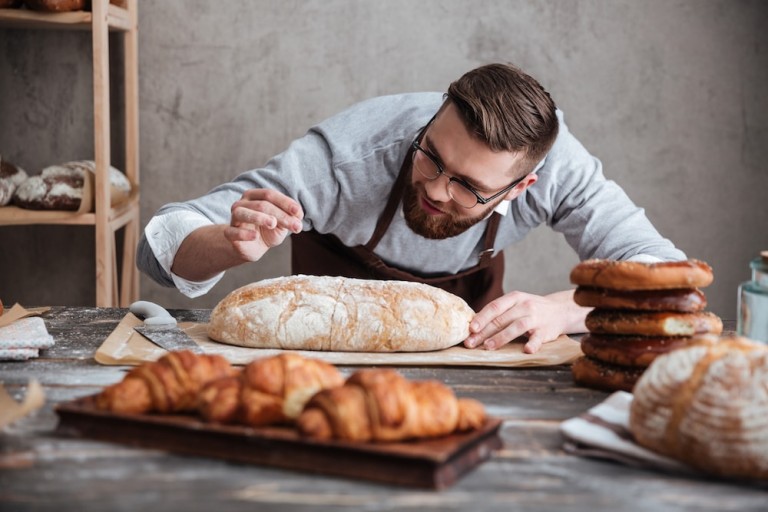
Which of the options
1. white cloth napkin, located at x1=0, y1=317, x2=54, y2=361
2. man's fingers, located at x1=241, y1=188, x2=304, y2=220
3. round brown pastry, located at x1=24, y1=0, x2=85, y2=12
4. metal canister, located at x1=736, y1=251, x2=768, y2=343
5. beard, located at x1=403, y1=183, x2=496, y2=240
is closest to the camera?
metal canister, located at x1=736, y1=251, x2=768, y2=343

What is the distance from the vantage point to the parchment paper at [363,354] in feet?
4.88

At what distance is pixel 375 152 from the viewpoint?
2316 millimetres

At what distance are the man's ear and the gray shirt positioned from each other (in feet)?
0.34

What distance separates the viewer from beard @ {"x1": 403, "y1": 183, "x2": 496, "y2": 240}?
86.4 inches

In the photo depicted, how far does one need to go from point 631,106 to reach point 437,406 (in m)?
2.90

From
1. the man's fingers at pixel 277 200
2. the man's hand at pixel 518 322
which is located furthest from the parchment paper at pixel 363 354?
the man's fingers at pixel 277 200

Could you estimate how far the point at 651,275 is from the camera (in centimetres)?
130

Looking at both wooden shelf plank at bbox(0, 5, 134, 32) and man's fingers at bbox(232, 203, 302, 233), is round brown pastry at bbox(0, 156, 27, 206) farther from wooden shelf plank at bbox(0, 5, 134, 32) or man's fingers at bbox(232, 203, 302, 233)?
man's fingers at bbox(232, 203, 302, 233)

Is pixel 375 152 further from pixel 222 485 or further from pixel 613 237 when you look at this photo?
pixel 222 485

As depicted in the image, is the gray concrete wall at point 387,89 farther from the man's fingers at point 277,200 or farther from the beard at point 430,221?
the man's fingers at point 277,200

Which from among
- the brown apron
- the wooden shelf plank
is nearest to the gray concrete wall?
the wooden shelf plank

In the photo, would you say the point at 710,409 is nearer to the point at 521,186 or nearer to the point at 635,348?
the point at 635,348

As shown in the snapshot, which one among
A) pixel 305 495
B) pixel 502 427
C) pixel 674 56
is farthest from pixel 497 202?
pixel 674 56

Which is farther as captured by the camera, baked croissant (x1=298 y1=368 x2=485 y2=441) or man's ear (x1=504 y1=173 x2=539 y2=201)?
man's ear (x1=504 y1=173 x2=539 y2=201)
